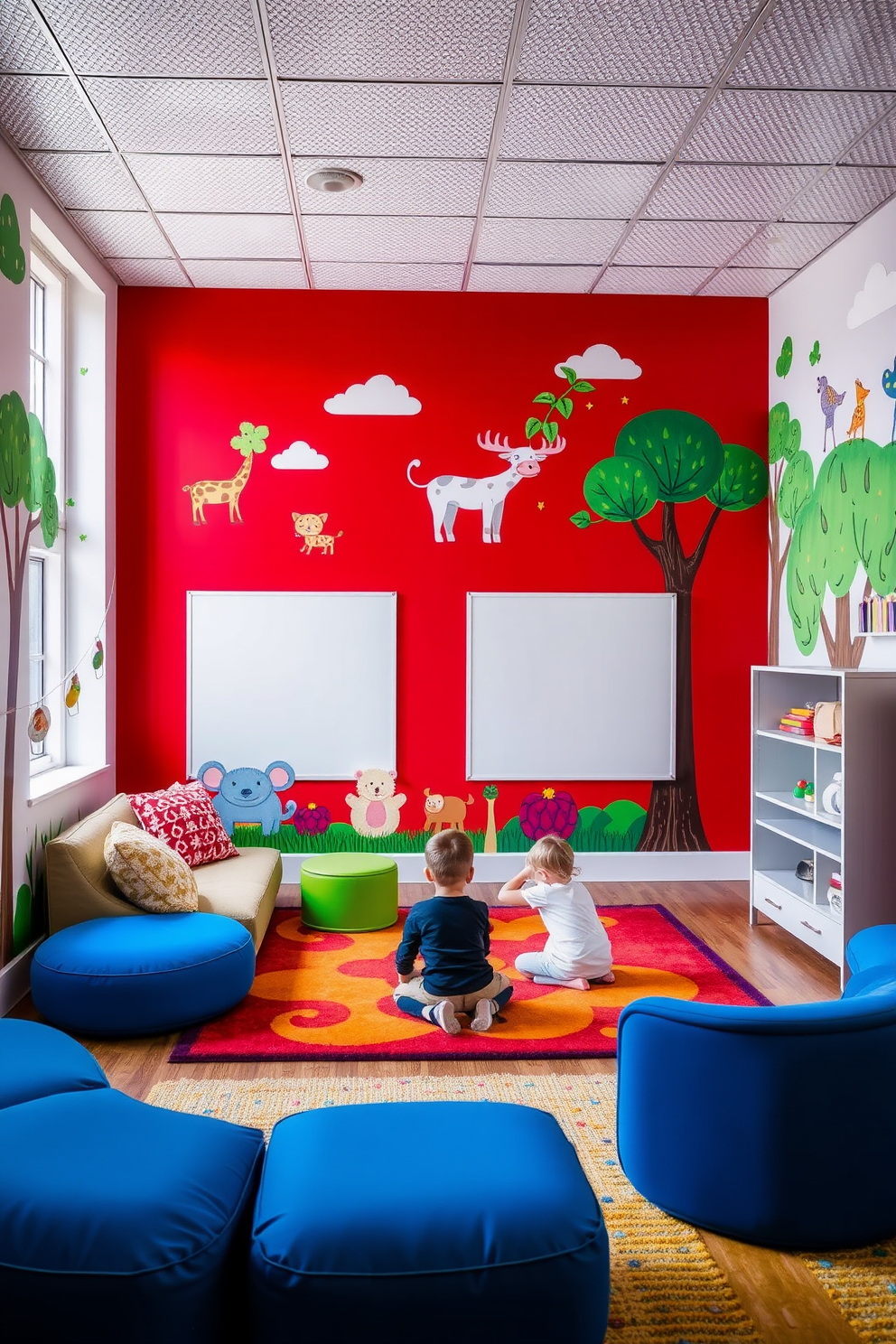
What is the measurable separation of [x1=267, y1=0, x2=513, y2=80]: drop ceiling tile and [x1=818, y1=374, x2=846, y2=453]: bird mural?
2.22 m

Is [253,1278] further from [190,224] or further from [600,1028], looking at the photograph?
[190,224]

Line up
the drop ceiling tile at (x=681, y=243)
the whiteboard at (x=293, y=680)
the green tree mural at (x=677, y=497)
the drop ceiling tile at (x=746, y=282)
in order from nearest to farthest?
the drop ceiling tile at (x=681, y=243), the drop ceiling tile at (x=746, y=282), the whiteboard at (x=293, y=680), the green tree mural at (x=677, y=497)

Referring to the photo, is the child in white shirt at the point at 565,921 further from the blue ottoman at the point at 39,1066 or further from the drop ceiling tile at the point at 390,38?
the drop ceiling tile at the point at 390,38

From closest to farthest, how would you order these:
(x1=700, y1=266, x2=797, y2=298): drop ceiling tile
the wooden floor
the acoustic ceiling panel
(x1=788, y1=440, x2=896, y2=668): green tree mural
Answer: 1. the wooden floor
2. the acoustic ceiling panel
3. (x1=788, y1=440, x2=896, y2=668): green tree mural
4. (x1=700, y1=266, x2=797, y2=298): drop ceiling tile

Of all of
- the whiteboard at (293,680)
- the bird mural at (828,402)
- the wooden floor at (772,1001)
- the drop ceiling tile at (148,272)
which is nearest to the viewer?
the wooden floor at (772,1001)

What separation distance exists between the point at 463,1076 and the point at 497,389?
3.57 m

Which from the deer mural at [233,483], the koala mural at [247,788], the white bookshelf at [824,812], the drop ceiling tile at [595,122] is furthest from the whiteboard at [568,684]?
the drop ceiling tile at [595,122]

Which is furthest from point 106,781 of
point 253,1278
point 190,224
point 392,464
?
point 253,1278

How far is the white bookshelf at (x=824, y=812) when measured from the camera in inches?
145

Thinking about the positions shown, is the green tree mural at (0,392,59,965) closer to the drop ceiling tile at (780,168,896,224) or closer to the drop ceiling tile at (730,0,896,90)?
the drop ceiling tile at (730,0,896,90)

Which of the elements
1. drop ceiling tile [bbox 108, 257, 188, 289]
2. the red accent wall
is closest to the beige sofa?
the red accent wall

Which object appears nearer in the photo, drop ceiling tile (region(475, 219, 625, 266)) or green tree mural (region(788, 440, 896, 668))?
green tree mural (region(788, 440, 896, 668))

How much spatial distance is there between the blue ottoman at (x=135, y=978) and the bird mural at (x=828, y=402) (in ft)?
11.2

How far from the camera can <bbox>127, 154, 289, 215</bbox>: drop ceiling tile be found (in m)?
3.80
